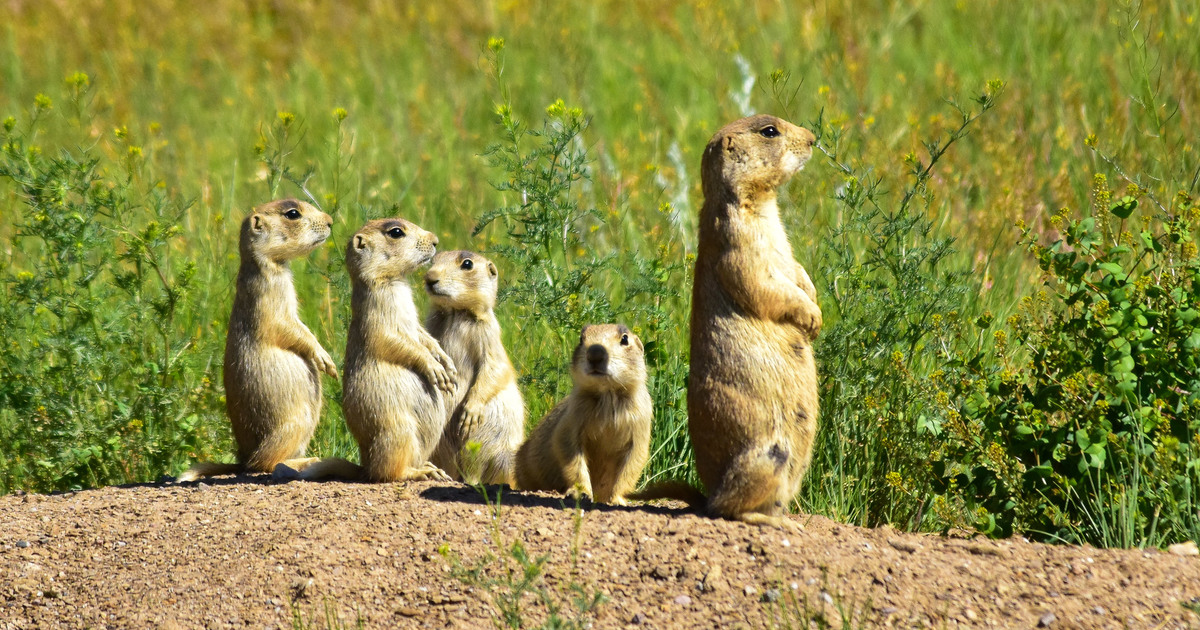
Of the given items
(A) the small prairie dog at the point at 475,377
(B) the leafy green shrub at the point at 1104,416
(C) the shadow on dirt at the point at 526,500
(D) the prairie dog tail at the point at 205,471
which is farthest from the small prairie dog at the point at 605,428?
(D) the prairie dog tail at the point at 205,471

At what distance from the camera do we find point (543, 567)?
4305mm

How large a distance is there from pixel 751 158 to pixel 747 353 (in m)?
0.79

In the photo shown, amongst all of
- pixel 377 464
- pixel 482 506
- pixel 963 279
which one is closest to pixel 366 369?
pixel 377 464

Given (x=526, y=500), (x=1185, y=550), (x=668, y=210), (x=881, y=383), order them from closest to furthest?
1. (x=1185, y=550)
2. (x=526, y=500)
3. (x=881, y=383)
4. (x=668, y=210)

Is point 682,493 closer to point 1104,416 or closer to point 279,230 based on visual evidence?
point 1104,416

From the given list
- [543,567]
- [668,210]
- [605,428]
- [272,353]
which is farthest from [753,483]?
[272,353]

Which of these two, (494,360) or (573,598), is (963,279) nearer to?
(494,360)

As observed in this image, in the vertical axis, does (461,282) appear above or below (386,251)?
below

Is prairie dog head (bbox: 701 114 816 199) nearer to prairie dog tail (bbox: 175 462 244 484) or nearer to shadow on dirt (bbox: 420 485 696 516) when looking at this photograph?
shadow on dirt (bbox: 420 485 696 516)

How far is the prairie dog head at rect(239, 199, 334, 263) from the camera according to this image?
632cm

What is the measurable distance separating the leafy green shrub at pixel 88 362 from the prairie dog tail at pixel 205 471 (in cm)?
40

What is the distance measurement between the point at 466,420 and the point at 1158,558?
3.28m

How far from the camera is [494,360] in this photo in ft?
21.1

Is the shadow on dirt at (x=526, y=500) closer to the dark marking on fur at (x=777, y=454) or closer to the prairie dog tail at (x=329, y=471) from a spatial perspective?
the dark marking on fur at (x=777, y=454)
